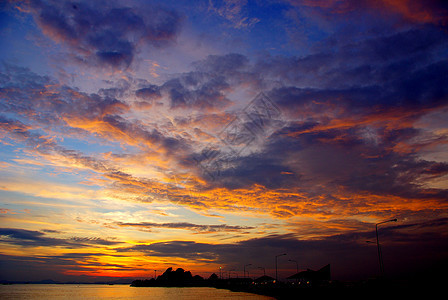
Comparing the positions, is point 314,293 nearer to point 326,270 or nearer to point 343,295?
point 343,295

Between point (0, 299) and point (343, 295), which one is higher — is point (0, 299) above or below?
below

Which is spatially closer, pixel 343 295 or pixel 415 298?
pixel 415 298

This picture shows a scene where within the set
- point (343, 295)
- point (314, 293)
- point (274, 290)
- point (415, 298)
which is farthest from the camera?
point (274, 290)

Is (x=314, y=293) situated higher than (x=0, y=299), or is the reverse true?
(x=314, y=293)

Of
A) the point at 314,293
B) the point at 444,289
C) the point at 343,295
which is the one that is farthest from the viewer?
the point at 314,293

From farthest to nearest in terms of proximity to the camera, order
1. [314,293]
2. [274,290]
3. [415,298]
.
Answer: [274,290] → [314,293] → [415,298]

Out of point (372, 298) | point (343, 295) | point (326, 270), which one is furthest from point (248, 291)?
point (372, 298)

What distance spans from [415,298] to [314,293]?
31725mm

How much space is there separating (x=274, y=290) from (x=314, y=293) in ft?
144

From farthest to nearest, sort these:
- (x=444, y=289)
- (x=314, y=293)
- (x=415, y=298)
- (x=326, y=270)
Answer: (x=326, y=270) < (x=314, y=293) < (x=444, y=289) < (x=415, y=298)

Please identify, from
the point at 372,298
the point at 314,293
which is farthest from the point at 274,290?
the point at 372,298

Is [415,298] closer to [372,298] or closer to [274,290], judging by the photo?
[372,298]

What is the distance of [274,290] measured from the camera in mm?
113000

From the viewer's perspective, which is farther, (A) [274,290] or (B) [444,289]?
(A) [274,290]
